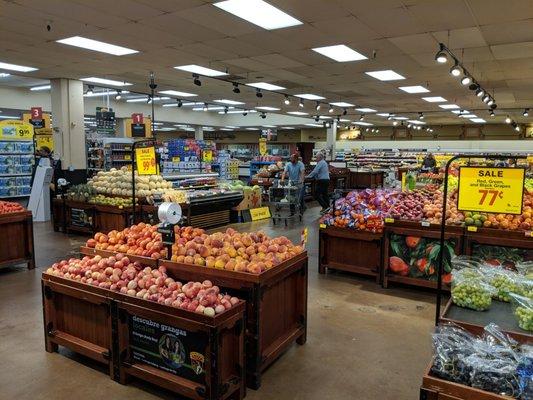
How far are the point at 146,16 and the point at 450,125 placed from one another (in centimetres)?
2189

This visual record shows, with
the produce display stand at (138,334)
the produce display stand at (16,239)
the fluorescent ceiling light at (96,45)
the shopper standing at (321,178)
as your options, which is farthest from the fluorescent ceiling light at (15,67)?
the produce display stand at (138,334)

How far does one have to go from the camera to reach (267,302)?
11.1 ft

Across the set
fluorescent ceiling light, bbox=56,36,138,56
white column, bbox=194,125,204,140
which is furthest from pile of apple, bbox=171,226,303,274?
white column, bbox=194,125,204,140

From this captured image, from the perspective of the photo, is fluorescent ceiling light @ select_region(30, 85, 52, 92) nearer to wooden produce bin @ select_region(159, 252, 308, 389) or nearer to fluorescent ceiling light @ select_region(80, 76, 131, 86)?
fluorescent ceiling light @ select_region(80, 76, 131, 86)

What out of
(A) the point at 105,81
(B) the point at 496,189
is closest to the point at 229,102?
(A) the point at 105,81

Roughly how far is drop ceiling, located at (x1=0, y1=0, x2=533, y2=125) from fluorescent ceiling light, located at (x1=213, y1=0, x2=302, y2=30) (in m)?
0.15

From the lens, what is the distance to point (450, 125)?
79.2 ft

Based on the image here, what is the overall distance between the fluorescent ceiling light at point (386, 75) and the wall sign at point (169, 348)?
816 centimetres

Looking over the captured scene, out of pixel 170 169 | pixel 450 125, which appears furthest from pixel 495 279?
pixel 450 125

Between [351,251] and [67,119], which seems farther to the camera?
[67,119]

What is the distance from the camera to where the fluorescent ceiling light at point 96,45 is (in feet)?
23.5

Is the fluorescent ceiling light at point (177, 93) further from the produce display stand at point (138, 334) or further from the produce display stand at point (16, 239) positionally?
the produce display stand at point (138, 334)

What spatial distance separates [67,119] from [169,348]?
9.62 metres

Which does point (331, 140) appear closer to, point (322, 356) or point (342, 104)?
point (342, 104)
